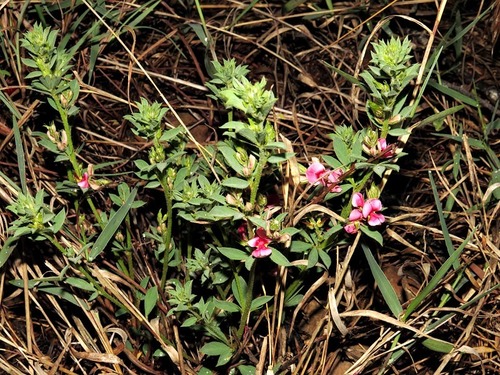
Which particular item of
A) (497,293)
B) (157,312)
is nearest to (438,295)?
(497,293)

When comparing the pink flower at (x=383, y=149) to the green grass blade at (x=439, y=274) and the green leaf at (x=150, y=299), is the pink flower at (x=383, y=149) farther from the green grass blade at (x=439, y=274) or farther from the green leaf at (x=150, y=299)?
the green leaf at (x=150, y=299)

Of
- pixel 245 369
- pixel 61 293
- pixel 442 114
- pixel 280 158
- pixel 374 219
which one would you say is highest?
pixel 280 158

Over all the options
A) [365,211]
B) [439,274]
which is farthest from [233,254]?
[439,274]

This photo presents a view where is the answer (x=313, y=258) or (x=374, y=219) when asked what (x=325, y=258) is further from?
(x=374, y=219)

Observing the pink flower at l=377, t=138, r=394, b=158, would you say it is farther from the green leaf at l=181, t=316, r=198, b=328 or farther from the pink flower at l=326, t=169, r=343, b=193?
the green leaf at l=181, t=316, r=198, b=328

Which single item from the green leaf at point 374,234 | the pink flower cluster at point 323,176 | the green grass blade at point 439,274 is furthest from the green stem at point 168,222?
the green grass blade at point 439,274
